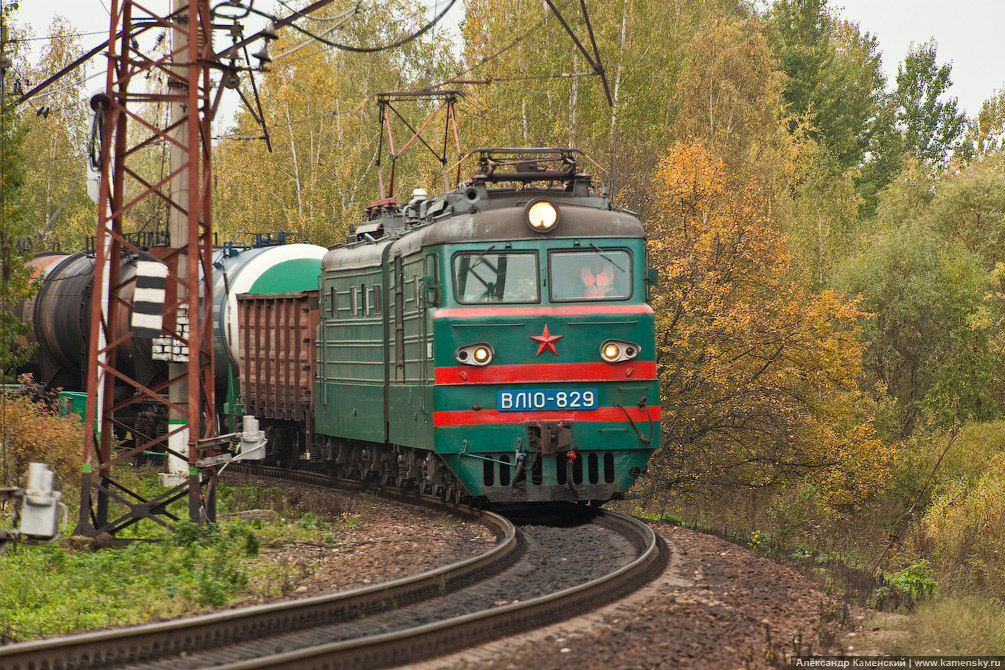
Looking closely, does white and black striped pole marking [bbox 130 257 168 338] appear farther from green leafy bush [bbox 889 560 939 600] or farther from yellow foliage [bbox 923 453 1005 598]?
yellow foliage [bbox 923 453 1005 598]

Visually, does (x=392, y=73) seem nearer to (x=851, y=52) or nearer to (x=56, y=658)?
(x=851, y=52)

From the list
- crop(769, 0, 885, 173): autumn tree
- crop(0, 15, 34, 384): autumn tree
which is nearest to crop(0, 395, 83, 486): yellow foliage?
crop(0, 15, 34, 384): autumn tree

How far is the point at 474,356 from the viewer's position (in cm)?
1166

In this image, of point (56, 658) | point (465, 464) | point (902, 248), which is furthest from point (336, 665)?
point (902, 248)

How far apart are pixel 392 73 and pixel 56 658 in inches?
1645

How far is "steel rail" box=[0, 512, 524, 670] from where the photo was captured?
629 cm

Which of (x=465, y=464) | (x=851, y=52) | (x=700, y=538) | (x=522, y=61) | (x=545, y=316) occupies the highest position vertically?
(x=851, y=52)

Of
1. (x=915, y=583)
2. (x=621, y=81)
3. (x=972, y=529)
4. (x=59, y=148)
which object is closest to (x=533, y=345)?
(x=915, y=583)

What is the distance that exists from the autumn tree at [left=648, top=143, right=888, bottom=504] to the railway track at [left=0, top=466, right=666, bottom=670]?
1062 cm

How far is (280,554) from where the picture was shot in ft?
35.1

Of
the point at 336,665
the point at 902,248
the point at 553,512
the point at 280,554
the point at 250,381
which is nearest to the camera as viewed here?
the point at 336,665

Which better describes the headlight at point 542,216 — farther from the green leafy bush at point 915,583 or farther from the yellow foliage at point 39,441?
the yellow foliage at point 39,441

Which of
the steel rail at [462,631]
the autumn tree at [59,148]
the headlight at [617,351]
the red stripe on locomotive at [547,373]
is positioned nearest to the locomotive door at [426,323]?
the red stripe on locomotive at [547,373]

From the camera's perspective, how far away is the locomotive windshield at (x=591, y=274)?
12.0m
